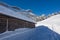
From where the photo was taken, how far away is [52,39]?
1.38 metres

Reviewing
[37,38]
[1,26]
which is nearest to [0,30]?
[1,26]

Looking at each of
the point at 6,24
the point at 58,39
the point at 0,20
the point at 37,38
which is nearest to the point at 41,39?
the point at 37,38

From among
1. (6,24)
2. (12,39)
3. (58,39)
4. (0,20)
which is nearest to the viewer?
(12,39)

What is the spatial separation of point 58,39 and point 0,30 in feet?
15.9

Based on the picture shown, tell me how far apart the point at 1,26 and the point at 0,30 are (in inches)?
7.1

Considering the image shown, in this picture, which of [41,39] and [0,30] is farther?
[0,30]

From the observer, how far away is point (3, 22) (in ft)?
20.0

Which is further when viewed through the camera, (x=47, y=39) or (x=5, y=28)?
(x=5, y=28)

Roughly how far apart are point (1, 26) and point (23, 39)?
4.96 metres

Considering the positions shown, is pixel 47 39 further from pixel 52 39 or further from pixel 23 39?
pixel 23 39

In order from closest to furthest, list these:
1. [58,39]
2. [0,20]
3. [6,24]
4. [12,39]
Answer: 1. [12,39]
2. [58,39]
3. [0,20]
4. [6,24]

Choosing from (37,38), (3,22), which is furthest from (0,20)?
(37,38)

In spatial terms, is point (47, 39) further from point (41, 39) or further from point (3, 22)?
point (3, 22)

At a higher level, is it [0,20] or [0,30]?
[0,20]
